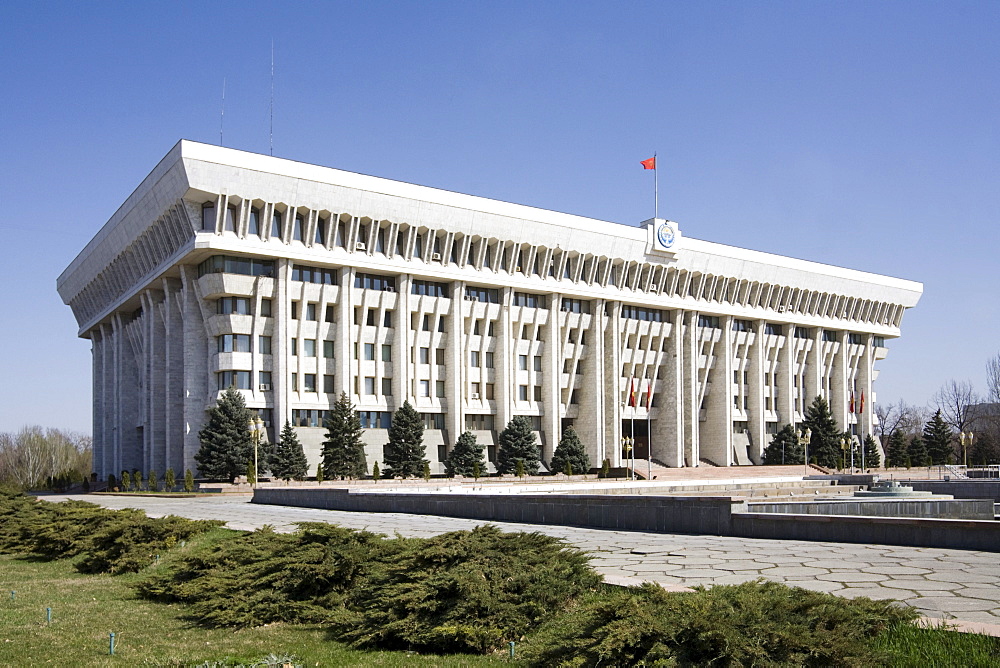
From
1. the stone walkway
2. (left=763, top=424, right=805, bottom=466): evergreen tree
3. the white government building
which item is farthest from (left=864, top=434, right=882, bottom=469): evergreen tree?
the stone walkway

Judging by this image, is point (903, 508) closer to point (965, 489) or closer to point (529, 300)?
point (965, 489)

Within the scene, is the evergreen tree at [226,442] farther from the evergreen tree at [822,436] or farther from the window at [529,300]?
the evergreen tree at [822,436]

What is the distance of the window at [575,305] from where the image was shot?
65688mm

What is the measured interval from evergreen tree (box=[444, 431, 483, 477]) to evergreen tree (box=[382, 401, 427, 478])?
2756 mm

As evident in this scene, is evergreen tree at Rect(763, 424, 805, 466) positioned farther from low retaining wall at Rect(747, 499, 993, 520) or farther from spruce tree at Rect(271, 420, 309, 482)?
low retaining wall at Rect(747, 499, 993, 520)

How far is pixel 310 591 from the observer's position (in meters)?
11.3

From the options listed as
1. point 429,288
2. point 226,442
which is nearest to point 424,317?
point 429,288

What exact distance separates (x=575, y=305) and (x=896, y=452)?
36.7 metres

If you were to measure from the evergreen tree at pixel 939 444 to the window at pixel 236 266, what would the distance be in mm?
63264

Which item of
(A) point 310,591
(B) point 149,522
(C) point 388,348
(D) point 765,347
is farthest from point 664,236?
(A) point 310,591

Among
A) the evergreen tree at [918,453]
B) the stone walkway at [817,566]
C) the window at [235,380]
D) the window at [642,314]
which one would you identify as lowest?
the evergreen tree at [918,453]

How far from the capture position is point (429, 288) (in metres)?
58.7

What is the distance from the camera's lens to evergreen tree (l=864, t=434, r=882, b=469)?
7862 centimetres

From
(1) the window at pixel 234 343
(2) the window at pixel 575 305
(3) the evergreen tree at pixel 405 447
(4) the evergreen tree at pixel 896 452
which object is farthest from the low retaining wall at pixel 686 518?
(4) the evergreen tree at pixel 896 452
